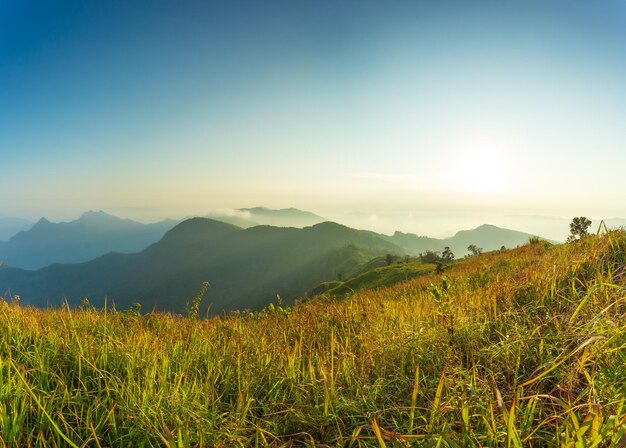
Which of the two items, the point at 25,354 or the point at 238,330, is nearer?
the point at 25,354

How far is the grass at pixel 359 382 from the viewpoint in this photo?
2143 millimetres

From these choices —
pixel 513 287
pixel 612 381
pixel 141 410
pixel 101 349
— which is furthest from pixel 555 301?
pixel 101 349

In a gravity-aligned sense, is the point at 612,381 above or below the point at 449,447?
above

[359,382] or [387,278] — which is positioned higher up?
[359,382]

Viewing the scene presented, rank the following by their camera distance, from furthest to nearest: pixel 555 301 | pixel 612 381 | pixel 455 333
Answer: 1. pixel 555 301
2. pixel 455 333
3. pixel 612 381

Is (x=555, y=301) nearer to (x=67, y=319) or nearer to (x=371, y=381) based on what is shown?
(x=371, y=381)

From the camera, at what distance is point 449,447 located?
190cm

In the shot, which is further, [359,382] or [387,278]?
[387,278]

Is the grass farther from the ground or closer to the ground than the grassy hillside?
farther from the ground

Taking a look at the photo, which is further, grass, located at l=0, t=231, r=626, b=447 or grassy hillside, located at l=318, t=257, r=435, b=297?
grassy hillside, located at l=318, t=257, r=435, b=297

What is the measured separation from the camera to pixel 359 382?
3.12 meters

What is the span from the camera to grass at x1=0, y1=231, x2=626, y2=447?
2.14 m

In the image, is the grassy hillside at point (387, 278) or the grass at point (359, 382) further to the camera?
the grassy hillside at point (387, 278)

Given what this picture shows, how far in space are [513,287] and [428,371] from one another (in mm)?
2762
